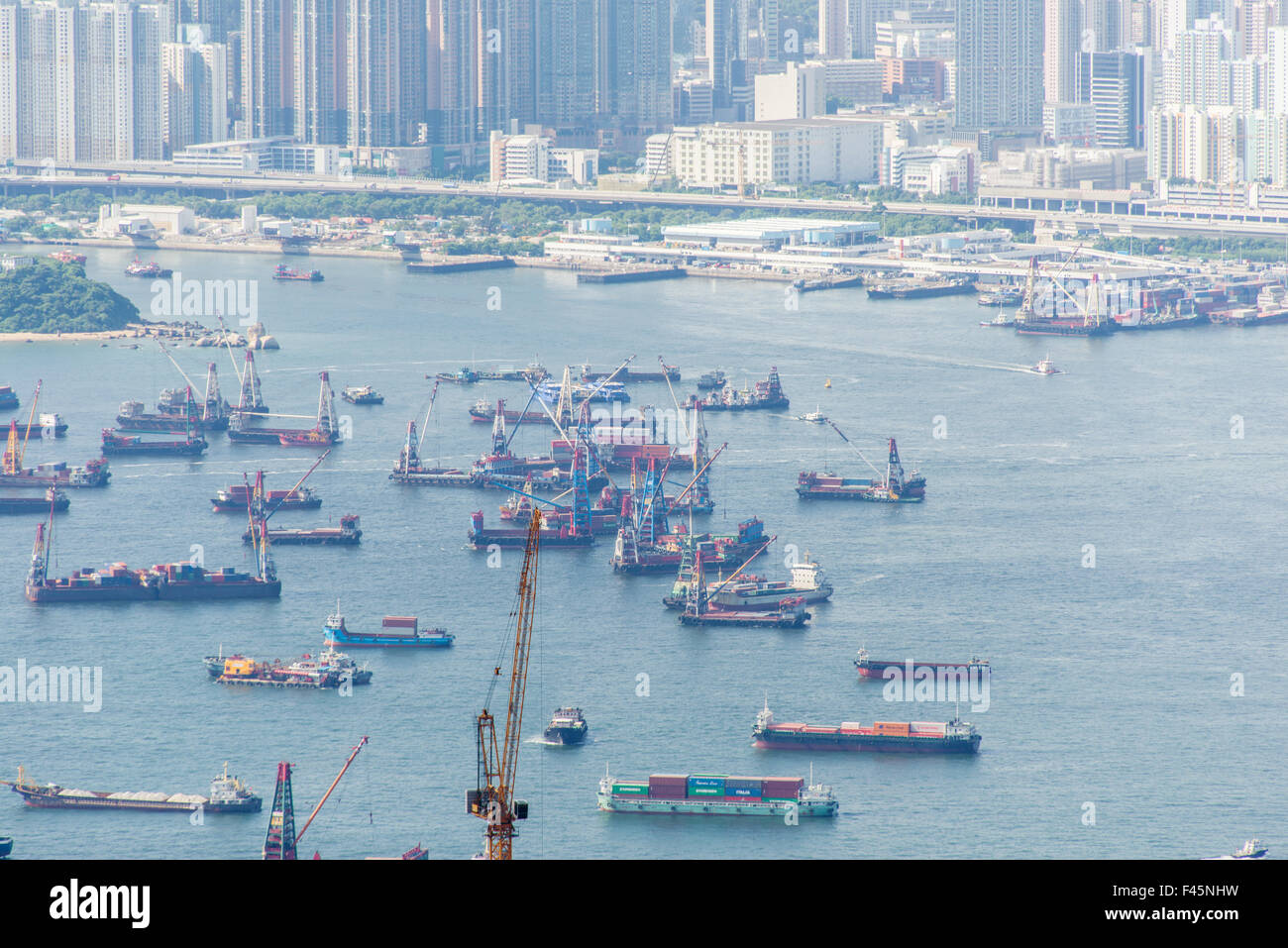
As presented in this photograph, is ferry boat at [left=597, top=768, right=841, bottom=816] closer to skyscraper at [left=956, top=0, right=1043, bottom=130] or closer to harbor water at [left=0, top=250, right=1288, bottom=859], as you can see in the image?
harbor water at [left=0, top=250, right=1288, bottom=859]

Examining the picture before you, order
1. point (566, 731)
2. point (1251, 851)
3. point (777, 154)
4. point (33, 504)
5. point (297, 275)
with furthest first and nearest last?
point (777, 154)
point (297, 275)
point (33, 504)
point (566, 731)
point (1251, 851)

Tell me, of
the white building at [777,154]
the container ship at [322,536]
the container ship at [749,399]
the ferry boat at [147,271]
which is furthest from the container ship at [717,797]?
the white building at [777,154]

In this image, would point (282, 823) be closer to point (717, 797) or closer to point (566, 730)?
point (717, 797)

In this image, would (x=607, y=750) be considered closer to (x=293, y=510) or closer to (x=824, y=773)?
(x=824, y=773)

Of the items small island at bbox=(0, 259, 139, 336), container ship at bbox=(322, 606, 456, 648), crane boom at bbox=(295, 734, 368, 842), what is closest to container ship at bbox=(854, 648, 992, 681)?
container ship at bbox=(322, 606, 456, 648)

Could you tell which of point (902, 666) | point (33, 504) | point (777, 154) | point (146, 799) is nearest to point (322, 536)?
point (33, 504)

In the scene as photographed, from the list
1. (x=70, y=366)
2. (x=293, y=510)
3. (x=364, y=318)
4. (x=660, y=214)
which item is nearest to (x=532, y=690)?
(x=293, y=510)

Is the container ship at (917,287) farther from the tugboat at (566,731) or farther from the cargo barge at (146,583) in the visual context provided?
the tugboat at (566,731)
